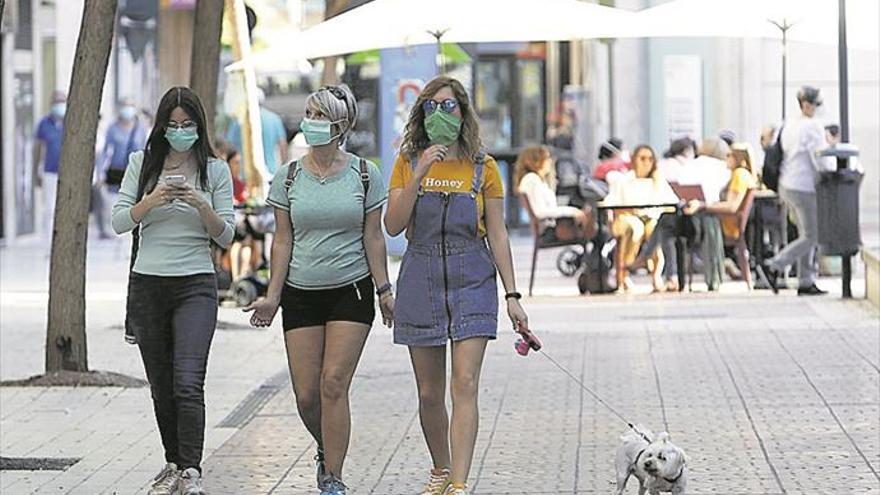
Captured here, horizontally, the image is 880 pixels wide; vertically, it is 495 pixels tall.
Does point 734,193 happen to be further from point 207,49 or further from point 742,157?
point 207,49

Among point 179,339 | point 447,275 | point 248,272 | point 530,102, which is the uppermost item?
point 530,102

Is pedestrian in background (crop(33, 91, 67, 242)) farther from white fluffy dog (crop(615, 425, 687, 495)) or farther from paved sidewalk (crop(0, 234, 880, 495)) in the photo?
white fluffy dog (crop(615, 425, 687, 495))

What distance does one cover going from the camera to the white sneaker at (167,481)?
8.60 meters

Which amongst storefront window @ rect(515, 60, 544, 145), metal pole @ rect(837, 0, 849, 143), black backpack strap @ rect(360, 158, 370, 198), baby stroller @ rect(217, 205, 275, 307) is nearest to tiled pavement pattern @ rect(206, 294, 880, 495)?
black backpack strap @ rect(360, 158, 370, 198)

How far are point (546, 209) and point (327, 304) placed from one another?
1118cm

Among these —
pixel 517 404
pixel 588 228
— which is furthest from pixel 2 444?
pixel 588 228

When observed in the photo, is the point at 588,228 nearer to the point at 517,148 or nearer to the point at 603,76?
the point at 517,148

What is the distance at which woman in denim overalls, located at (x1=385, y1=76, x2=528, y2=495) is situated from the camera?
8.17 metres

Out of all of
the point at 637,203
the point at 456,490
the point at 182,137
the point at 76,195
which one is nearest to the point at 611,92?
the point at 637,203

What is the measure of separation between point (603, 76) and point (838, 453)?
25.9 m

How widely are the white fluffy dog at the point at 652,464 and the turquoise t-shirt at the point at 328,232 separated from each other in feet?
4.24

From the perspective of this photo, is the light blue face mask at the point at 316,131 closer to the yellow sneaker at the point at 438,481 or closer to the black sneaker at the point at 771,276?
the yellow sneaker at the point at 438,481

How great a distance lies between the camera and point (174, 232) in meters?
8.66

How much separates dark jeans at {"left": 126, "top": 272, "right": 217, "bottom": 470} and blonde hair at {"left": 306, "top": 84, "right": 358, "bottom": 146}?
0.89 m
